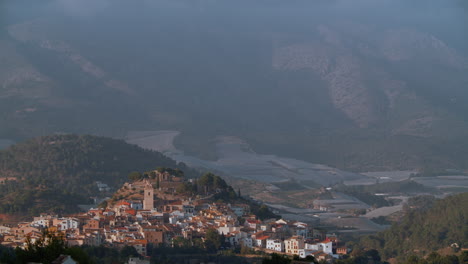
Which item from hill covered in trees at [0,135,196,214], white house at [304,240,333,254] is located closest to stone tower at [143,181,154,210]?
hill covered in trees at [0,135,196,214]

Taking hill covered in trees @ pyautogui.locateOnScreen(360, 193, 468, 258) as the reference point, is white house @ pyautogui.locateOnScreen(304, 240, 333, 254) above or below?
below

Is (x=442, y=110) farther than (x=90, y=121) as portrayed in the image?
Yes

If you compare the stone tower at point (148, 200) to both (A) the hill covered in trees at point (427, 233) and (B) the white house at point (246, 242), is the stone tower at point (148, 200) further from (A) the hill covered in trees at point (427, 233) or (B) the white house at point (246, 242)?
(A) the hill covered in trees at point (427, 233)

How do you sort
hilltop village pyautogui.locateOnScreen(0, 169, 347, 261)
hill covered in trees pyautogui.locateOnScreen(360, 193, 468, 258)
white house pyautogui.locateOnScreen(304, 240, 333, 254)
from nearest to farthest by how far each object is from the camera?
1. hilltop village pyautogui.locateOnScreen(0, 169, 347, 261)
2. white house pyautogui.locateOnScreen(304, 240, 333, 254)
3. hill covered in trees pyautogui.locateOnScreen(360, 193, 468, 258)

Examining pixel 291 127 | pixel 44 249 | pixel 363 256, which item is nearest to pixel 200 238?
pixel 363 256

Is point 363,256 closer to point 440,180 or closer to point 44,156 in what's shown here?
point 44,156

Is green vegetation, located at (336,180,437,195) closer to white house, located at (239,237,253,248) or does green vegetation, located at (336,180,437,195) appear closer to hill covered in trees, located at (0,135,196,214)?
hill covered in trees, located at (0,135,196,214)
